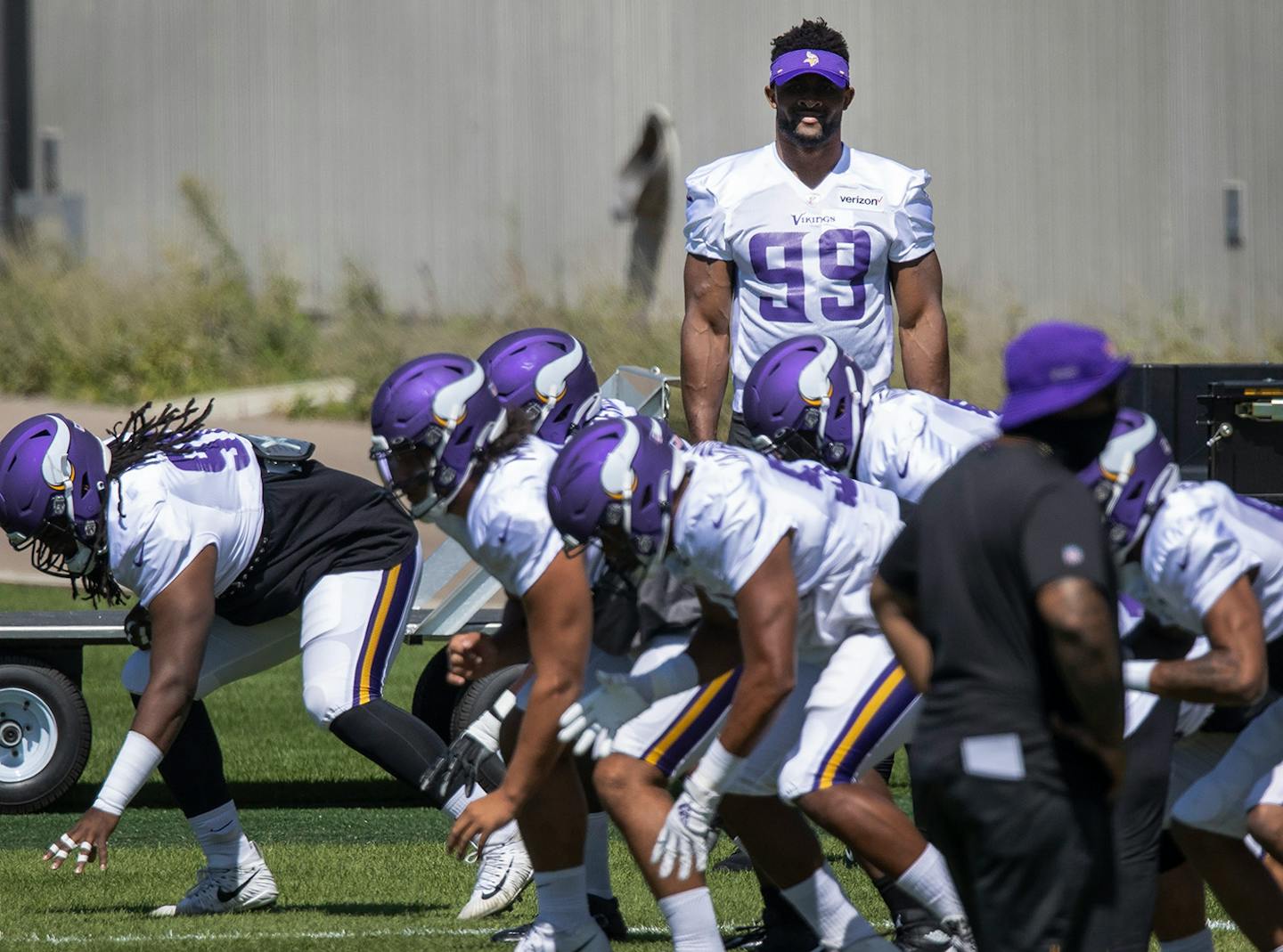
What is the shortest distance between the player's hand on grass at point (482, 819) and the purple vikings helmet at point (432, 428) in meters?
0.83

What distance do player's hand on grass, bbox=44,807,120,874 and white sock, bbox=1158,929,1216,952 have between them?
2.81m

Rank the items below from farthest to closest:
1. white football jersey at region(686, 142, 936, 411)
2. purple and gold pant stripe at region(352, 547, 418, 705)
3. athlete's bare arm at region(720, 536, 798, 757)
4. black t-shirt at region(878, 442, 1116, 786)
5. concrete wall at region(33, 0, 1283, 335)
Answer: concrete wall at region(33, 0, 1283, 335) < white football jersey at region(686, 142, 936, 411) < purple and gold pant stripe at region(352, 547, 418, 705) < athlete's bare arm at region(720, 536, 798, 757) < black t-shirt at region(878, 442, 1116, 786)

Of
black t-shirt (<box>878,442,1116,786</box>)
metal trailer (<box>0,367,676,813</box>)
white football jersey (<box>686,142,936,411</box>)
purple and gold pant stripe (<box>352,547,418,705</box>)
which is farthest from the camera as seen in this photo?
metal trailer (<box>0,367,676,813</box>)

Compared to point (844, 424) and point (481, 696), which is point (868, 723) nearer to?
point (844, 424)

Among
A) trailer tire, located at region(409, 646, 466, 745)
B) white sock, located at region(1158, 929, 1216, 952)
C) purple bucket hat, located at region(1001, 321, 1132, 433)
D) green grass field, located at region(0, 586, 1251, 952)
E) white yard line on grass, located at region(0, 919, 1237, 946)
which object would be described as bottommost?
green grass field, located at region(0, 586, 1251, 952)

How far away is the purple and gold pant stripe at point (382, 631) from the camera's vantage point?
6.47 metres

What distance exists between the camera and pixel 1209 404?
8570mm

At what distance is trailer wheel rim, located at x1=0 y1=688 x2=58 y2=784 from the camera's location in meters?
8.16

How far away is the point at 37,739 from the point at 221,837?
187 cm

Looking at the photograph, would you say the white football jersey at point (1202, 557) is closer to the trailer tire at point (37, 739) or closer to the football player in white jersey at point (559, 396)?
the football player in white jersey at point (559, 396)

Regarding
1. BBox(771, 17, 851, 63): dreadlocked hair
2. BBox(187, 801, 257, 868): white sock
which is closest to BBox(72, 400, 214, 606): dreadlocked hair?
BBox(187, 801, 257, 868): white sock

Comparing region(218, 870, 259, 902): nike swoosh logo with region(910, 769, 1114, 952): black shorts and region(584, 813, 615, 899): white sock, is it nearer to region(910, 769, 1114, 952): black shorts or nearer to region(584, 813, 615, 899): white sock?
region(584, 813, 615, 899): white sock

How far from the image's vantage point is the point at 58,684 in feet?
26.9

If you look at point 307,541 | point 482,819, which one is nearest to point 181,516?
point 307,541
